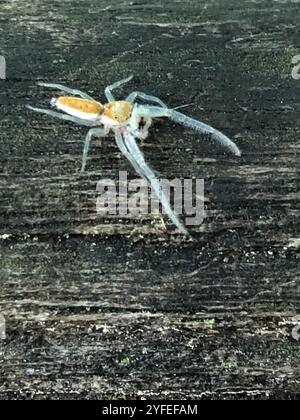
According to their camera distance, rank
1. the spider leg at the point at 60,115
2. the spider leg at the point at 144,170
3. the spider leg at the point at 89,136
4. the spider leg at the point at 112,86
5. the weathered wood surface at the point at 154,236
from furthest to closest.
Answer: the spider leg at the point at 112,86 < the spider leg at the point at 60,115 < the spider leg at the point at 89,136 < the spider leg at the point at 144,170 < the weathered wood surface at the point at 154,236

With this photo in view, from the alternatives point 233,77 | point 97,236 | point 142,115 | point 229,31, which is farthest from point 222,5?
point 97,236

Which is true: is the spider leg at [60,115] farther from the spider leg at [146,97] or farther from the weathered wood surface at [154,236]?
the spider leg at [146,97]

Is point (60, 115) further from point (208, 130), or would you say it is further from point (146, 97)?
point (208, 130)

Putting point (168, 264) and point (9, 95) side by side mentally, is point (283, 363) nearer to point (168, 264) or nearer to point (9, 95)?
point (168, 264)

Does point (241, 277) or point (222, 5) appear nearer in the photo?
point (241, 277)

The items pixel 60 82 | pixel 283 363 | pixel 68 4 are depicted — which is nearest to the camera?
pixel 283 363

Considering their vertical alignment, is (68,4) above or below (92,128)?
above

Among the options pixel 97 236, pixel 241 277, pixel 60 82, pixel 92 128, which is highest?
pixel 60 82

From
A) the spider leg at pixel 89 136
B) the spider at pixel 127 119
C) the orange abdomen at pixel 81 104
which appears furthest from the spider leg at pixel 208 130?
the orange abdomen at pixel 81 104

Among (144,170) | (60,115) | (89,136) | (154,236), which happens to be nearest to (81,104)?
(60,115)
